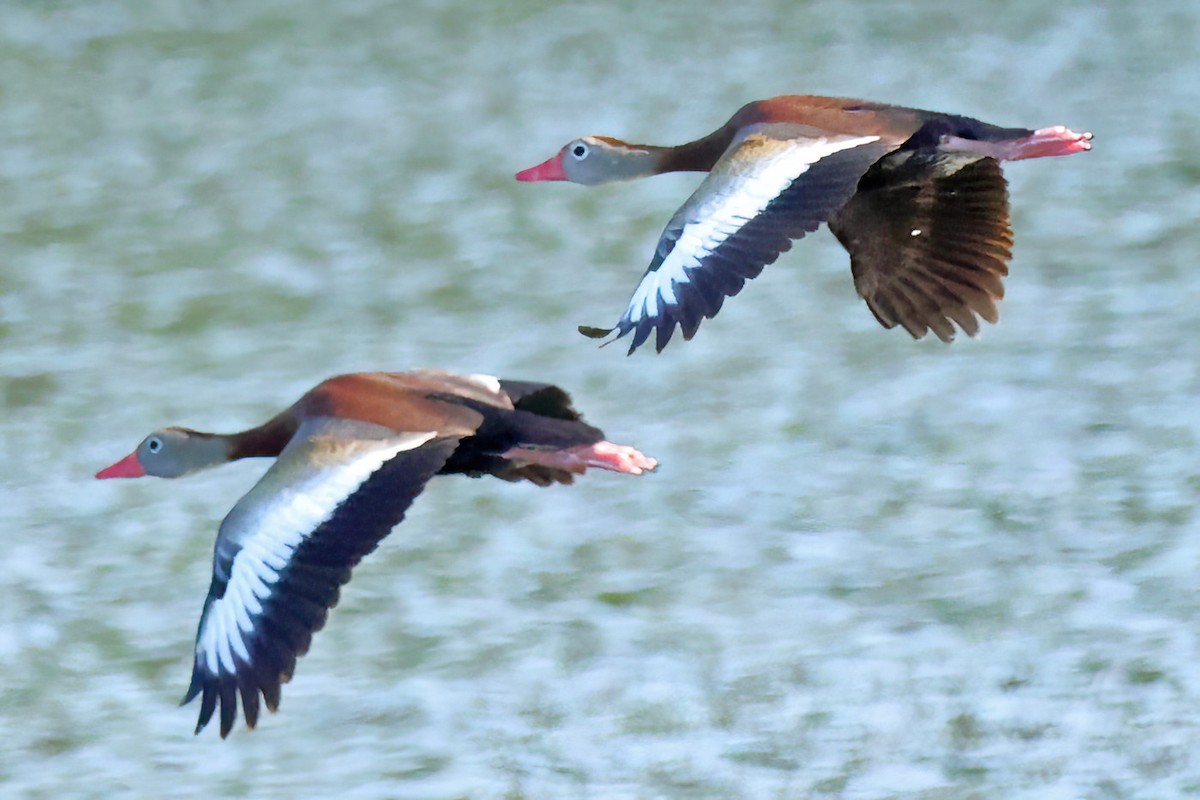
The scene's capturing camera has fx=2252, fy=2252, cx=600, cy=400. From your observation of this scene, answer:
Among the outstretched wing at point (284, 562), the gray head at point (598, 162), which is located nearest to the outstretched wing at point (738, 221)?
the outstretched wing at point (284, 562)

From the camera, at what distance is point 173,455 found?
244 inches

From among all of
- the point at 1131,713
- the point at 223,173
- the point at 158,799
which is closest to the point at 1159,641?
the point at 1131,713

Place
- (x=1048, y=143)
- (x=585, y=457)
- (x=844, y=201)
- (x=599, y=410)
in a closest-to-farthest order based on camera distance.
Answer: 1. (x=844, y=201)
2. (x=585, y=457)
3. (x=1048, y=143)
4. (x=599, y=410)

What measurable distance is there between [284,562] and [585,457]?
823 mm

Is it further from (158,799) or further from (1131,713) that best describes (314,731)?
(1131,713)

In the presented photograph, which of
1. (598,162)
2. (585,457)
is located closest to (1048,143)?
(598,162)

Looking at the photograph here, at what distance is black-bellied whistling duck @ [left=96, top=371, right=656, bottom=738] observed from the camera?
5.20 meters

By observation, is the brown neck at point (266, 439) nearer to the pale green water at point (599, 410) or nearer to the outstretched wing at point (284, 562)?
the outstretched wing at point (284, 562)

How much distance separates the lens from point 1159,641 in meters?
10.2

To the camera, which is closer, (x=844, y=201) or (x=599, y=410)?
(x=844, y=201)

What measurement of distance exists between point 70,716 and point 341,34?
706cm

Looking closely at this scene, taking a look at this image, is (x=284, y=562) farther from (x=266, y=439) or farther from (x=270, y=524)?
(x=266, y=439)

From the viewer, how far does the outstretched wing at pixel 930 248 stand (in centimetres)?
643

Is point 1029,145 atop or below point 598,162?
below
